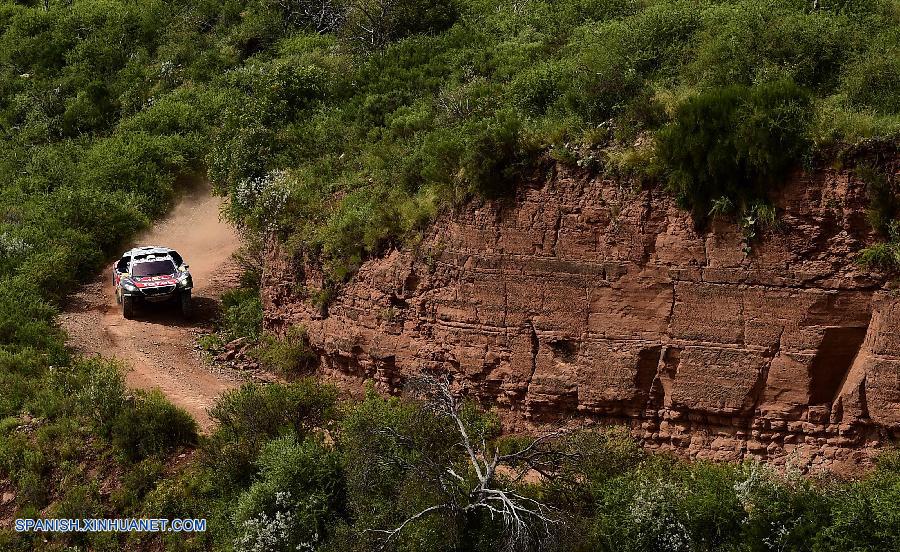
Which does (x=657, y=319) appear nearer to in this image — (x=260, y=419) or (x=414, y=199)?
(x=414, y=199)

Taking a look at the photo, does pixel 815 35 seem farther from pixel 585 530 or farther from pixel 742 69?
pixel 585 530

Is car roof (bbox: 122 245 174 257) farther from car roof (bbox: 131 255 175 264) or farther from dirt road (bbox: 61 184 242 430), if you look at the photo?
dirt road (bbox: 61 184 242 430)

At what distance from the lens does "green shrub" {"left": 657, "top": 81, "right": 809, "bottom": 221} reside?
64.2ft

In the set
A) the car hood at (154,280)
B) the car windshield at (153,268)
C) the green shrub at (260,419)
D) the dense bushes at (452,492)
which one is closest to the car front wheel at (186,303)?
the car hood at (154,280)

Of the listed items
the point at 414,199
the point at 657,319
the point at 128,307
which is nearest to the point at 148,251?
the point at 128,307

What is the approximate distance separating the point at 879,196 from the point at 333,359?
10367 mm

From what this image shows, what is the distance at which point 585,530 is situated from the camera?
63.4ft

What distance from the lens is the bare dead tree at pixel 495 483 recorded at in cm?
1872

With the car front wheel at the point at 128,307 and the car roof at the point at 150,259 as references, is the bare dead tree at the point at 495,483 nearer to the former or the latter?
the car front wheel at the point at 128,307

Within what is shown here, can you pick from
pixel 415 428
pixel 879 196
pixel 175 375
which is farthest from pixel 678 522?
pixel 175 375

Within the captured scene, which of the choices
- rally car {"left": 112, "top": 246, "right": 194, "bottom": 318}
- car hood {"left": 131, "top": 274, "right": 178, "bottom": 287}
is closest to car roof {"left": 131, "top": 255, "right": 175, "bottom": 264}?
rally car {"left": 112, "top": 246, "right": 194, "bottom": 318}

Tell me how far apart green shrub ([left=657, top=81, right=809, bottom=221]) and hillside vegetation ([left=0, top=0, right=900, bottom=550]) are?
0.04 meters

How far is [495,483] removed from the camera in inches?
787

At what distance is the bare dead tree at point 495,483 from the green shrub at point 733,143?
4487 mm
